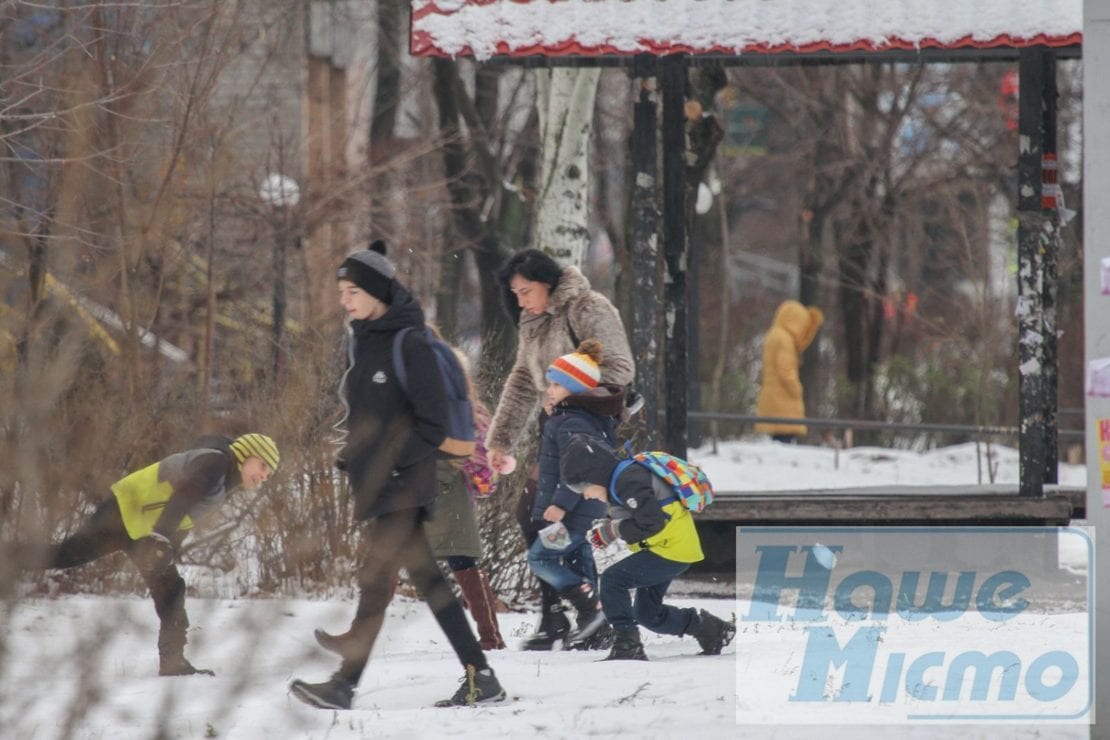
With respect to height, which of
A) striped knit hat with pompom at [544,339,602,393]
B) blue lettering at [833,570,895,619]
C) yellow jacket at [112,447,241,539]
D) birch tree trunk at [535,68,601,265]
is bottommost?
blue lettering at [833,570,895,619]

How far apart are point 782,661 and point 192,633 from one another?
2531mm

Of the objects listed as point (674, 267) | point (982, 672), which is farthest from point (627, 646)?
point (674, 267)

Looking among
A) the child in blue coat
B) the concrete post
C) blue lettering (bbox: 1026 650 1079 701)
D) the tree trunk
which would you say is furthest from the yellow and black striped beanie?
the tree trunk

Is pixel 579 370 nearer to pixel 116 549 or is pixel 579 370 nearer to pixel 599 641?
pixel 599 641

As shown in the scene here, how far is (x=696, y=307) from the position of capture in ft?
57.7

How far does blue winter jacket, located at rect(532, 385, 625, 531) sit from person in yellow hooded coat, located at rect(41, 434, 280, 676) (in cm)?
115

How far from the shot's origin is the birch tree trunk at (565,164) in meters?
12.9

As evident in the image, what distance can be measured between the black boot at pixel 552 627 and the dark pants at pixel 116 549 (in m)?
1.55

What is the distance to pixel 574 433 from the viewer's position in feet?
A: 22.3

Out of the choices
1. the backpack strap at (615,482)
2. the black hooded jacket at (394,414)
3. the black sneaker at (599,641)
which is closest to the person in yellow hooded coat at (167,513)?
the black hooded jacket at (394,414)

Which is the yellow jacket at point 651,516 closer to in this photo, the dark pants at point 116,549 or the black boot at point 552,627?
the black boot at point 552,627

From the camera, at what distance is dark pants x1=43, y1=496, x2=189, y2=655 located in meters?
6.39

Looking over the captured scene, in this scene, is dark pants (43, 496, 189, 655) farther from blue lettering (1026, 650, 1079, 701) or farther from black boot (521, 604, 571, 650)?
blue lettering (1026, 650, 1079, 701)

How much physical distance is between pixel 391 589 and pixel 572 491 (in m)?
1.21
